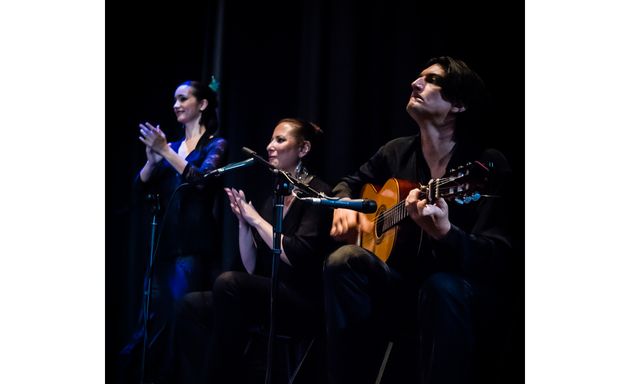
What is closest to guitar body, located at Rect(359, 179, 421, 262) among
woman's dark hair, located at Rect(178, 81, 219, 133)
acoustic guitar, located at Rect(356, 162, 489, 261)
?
acoustic guitar, located at Rect(356, 162, 489, 261)

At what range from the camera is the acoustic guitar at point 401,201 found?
1431mm

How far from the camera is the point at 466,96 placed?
188 cm

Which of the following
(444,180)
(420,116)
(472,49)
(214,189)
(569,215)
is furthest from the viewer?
(214,189)

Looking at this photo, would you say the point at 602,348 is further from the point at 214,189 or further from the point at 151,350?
the point at 151,350

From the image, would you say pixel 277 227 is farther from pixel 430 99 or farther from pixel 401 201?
pixel 430 99

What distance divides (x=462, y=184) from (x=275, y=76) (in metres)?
1.78

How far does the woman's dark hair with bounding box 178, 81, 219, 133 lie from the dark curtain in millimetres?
228

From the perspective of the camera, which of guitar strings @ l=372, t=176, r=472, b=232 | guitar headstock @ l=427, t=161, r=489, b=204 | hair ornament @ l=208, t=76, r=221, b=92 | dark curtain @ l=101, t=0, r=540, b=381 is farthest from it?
hair ornament @ l=208, t=76, r=221, b=92

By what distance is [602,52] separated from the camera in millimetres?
1787

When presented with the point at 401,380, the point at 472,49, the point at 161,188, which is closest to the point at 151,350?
the point at 161,188

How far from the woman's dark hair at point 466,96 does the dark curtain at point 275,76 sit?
0.18m

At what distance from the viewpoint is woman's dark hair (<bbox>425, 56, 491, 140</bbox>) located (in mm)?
1879

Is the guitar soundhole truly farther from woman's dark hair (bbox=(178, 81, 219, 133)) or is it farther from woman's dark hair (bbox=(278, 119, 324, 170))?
woman's dark hair (bbox=(178, 81, 219, 133))

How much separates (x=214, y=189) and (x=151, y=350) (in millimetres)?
922
